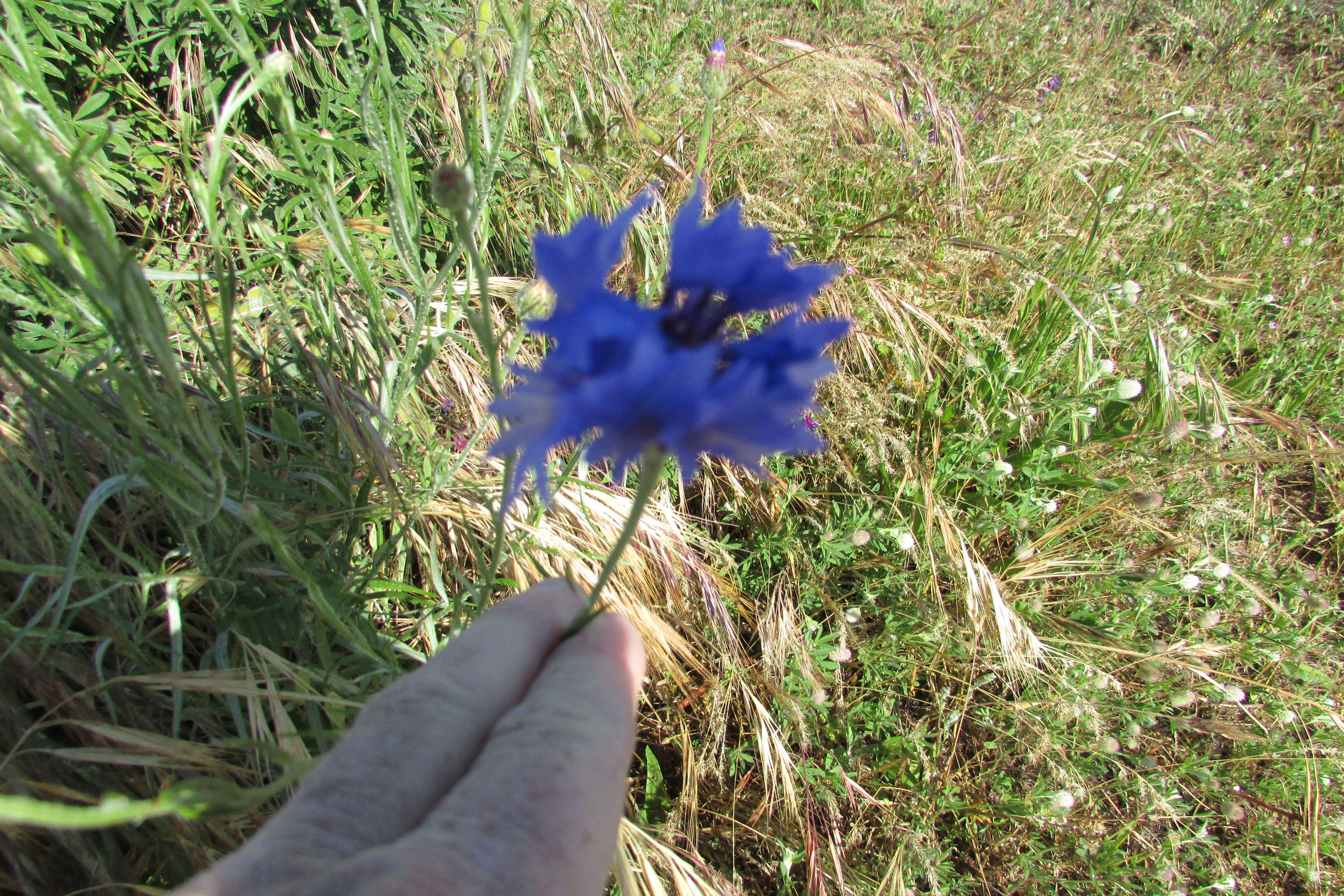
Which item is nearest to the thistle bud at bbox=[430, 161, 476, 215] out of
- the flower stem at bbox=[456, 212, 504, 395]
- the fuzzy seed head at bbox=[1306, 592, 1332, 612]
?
the flower stem at bbox=[456, 212, 504, 395]

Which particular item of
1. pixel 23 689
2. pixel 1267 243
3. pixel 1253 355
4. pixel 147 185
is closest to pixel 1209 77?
pixel 1267 243

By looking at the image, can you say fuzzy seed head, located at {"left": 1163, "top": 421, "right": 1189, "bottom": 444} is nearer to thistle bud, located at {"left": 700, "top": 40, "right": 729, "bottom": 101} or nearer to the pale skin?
thistle bud, located at {"left": 700, "top": 40, "right": 729, "bottom": 101}

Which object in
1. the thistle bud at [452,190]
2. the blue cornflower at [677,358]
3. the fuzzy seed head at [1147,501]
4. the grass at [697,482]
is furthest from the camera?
the fuzzy seed head at [1147,501]

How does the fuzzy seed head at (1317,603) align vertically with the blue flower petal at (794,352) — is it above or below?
below

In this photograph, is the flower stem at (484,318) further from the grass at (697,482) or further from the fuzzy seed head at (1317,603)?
the fuzzy seed head at (1317,603)

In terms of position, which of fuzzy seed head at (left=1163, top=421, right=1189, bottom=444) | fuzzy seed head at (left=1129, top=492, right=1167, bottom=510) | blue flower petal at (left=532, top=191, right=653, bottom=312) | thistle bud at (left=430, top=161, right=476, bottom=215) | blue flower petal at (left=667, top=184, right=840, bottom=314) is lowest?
fuzzy seed head at (left=1129, top=492, right=1167, bottom=510)

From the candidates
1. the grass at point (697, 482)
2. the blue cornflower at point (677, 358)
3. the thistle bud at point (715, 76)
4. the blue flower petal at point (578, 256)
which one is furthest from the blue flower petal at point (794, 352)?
the thistle bud at point (715, 76)

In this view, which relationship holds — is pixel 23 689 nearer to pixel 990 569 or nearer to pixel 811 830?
pixel 811 830
